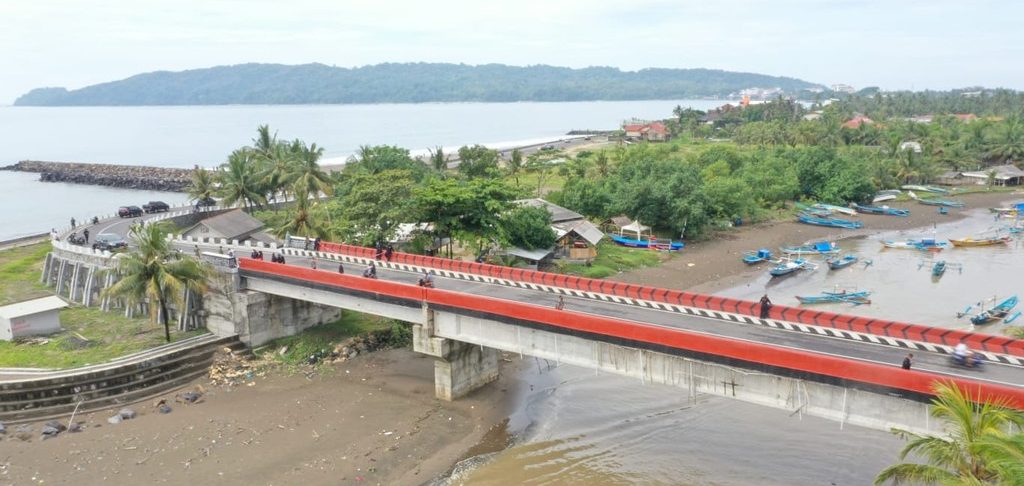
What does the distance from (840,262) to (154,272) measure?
53.0m

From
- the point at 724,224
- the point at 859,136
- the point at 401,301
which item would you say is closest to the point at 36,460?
the point at 401,301

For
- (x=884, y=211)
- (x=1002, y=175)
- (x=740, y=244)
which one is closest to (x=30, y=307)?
(x=740, y=244)

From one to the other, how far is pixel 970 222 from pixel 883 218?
9389 millimetres

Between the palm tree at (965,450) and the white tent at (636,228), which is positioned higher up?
the palm tree at (965,450)

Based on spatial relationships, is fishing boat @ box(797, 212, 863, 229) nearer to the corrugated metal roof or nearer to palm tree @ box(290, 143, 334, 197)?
palm tree @ box(290, 143, 334, 197)

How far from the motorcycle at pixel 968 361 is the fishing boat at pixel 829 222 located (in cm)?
6013

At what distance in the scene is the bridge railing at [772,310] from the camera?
74.4 ft

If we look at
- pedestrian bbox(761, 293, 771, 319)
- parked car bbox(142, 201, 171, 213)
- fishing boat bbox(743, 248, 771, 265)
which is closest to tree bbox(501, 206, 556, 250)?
fishing boat bbox(743, 248, 771, 265)

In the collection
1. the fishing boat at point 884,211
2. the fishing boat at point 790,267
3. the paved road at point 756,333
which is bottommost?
the fishing boat at point 790,267

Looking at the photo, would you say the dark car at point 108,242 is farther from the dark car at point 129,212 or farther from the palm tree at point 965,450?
the palm tree at point 965,450

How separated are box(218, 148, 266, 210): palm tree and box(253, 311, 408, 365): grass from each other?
31886 millimetres

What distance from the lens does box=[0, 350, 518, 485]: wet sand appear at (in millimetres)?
25938

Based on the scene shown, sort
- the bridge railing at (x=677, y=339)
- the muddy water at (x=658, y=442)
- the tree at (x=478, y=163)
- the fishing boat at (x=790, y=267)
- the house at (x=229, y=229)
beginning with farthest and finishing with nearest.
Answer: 1. the tree at (x=478, y=163)
2. the fishing boat at (x=790, y=267)
3. the house at (x=229, y=229)
4. the muddy water at (x=658, y=442)
5. the bridge railing at (x=677, y=339)

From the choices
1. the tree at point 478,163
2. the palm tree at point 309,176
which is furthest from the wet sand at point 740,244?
the palm tree at point 309,176
